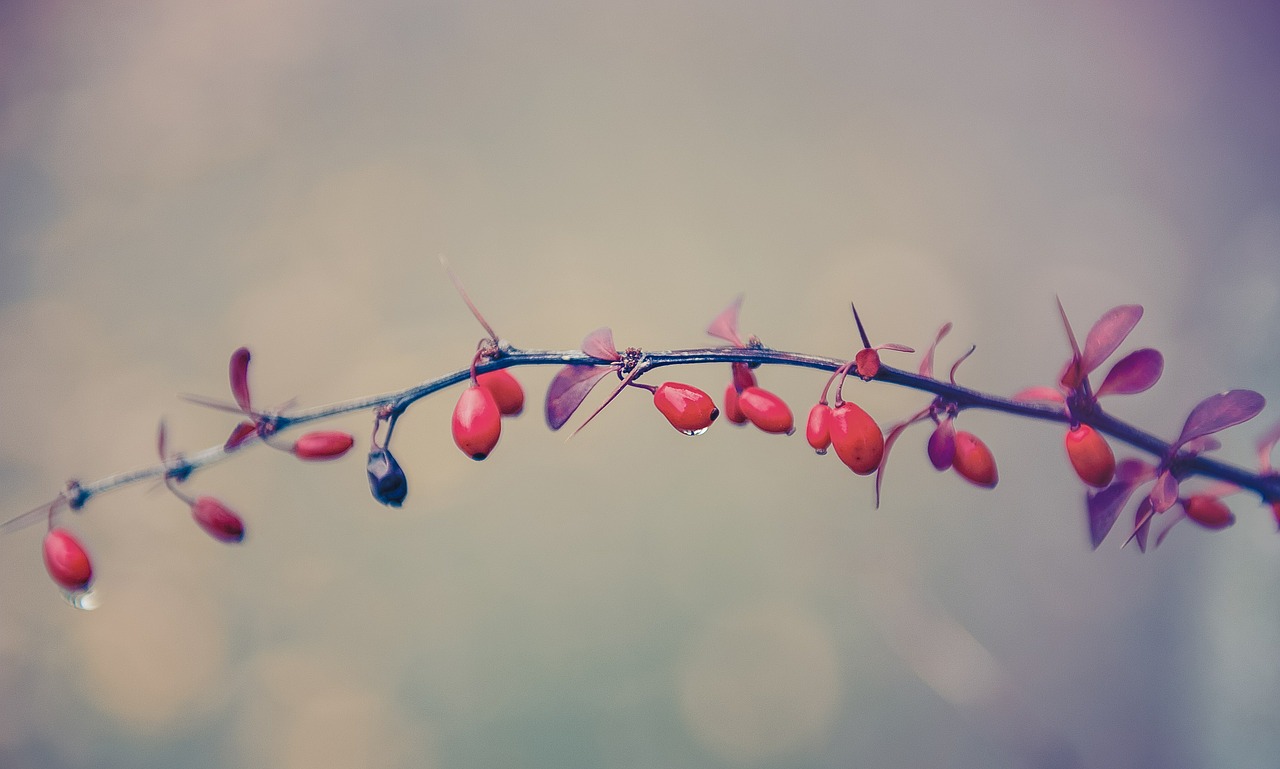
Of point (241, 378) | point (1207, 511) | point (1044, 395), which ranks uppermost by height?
point (241, 378)

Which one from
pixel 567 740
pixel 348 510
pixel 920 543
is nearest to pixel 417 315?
pixel 348 510

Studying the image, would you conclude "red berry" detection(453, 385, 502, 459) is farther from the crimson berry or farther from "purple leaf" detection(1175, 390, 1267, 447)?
"purple leaf" detection(1175, 390, 1267, 447)

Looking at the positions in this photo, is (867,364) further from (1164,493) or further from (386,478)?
(386,478)

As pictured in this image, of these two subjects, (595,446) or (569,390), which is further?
(595,446)

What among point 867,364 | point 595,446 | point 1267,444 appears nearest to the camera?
point 867,364

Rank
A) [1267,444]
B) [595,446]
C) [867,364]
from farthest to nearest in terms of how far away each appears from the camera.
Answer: [595,446], [1267,444], [867,364]

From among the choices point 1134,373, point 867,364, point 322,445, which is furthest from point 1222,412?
point 322,445

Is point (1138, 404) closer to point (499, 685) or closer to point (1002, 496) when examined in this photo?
point (1002, 496)
